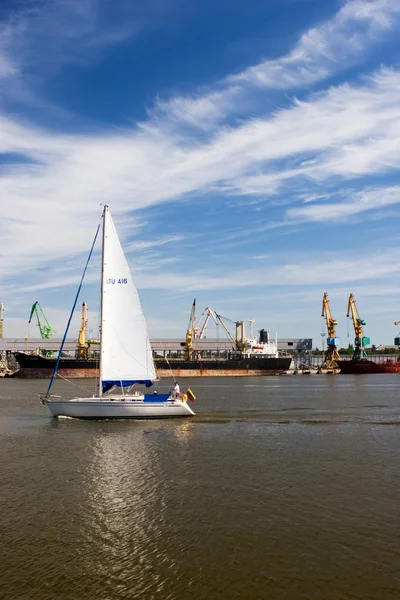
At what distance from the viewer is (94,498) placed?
18297 mm

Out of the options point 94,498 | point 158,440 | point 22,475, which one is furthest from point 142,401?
point 94,498

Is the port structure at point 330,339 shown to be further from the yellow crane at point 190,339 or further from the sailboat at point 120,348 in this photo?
the sailboat at point 120,348

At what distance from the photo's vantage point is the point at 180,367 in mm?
125062

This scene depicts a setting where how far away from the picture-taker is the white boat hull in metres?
35.2

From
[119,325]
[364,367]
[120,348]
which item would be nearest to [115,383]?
[120,348]

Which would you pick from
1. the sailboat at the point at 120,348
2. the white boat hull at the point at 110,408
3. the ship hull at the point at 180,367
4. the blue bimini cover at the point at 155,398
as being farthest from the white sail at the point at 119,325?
the ship hull at the point at 180,367

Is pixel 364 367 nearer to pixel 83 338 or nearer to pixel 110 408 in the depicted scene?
pixel 83 338

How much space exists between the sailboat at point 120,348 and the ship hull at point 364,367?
11142 cm

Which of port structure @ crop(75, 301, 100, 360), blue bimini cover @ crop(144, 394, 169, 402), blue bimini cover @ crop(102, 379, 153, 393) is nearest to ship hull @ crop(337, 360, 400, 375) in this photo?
port structure @ crop(75, 301, 100, 360)

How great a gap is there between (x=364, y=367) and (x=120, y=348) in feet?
379

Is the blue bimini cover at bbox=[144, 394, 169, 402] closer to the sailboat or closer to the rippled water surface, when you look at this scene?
the sailboat

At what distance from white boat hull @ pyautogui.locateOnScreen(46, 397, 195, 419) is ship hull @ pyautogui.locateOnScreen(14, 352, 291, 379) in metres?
72.9

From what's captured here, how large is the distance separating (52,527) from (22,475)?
6.88 metres

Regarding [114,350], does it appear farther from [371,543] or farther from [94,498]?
[371,543]
